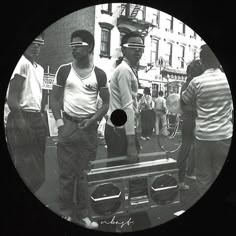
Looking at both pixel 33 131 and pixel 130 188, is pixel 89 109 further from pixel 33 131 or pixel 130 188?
pixel 130 188

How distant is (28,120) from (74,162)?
13.3 inches

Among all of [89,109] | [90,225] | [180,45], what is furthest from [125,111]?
[90,225]

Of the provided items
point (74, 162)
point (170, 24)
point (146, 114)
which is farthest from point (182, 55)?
point (74, 162)

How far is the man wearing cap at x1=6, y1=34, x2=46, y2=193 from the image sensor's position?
6.15 ft

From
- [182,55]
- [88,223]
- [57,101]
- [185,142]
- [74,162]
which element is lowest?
[88,223]

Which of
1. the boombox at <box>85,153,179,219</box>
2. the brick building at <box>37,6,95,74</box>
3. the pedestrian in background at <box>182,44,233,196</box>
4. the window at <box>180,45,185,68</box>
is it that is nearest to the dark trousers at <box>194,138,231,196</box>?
the pedestrian in background at <box>182,44,233,196</box>

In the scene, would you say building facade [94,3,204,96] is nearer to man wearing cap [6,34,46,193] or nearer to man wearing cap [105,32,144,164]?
man wearing cap [105,32,144,164]

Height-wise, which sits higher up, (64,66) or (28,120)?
(64,66)

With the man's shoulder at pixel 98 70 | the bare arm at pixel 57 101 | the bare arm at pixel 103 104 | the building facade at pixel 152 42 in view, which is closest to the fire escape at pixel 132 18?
the building facade at pixel 152 42

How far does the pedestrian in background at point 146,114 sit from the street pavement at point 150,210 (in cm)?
4

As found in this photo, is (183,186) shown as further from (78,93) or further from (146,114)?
(78,93)

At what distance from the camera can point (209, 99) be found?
6.39 ft

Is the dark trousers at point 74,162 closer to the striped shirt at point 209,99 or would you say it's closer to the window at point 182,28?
the striped shirt at point 209,99

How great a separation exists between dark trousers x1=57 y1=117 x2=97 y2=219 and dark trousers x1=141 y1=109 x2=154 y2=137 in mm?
265
